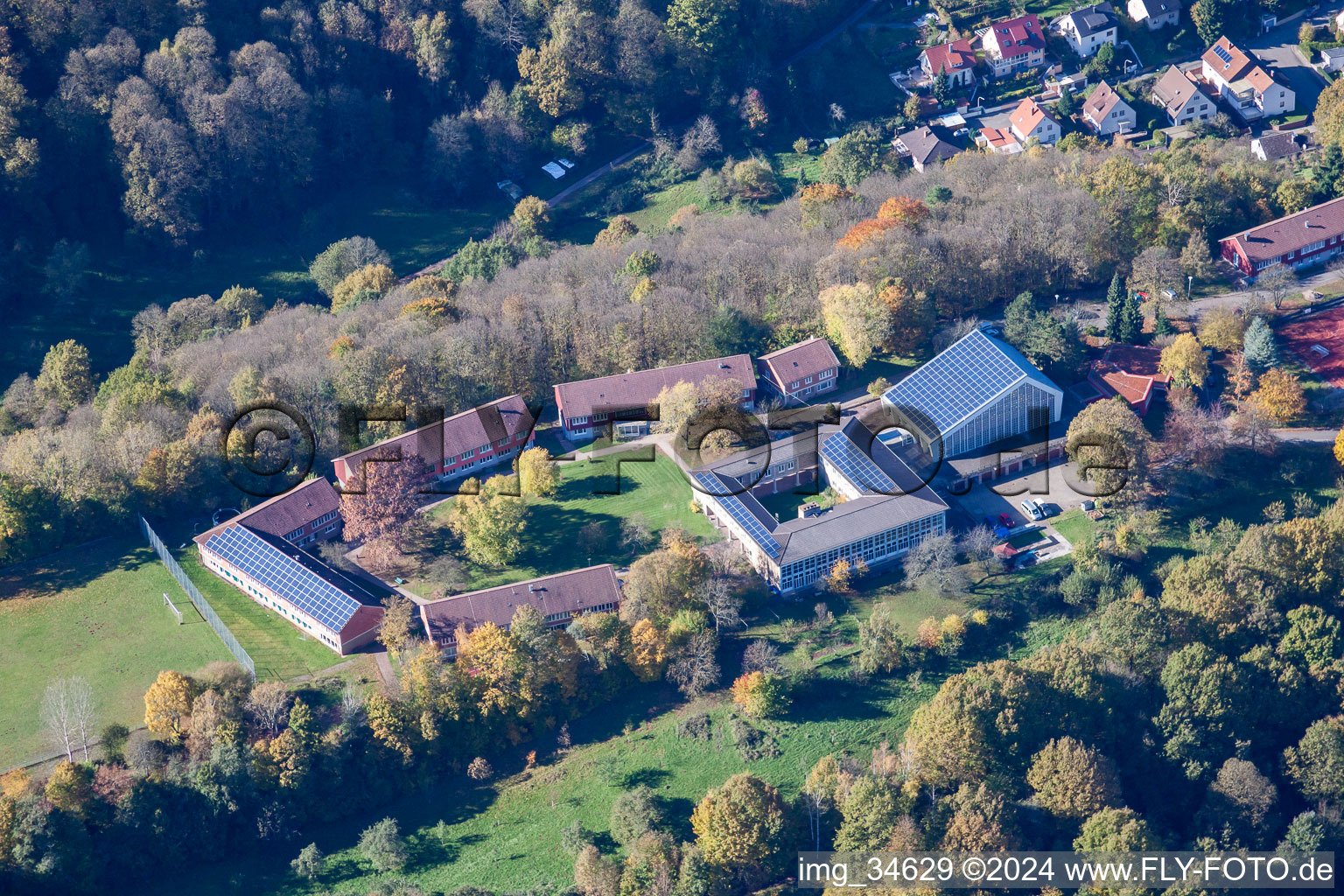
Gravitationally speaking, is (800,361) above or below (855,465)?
above

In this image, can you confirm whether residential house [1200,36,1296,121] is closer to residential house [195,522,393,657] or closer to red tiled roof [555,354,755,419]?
red tiled roof [555,354,755,419]

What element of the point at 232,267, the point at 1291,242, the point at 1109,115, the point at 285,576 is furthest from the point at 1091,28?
the point at 285,576

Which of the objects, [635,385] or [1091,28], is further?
[1091,28]

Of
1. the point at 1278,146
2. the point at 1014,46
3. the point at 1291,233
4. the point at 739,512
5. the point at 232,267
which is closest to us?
the point at 739,512

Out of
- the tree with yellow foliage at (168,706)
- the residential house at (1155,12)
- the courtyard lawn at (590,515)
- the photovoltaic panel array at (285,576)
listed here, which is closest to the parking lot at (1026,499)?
the courtyard lawn at (590,515)

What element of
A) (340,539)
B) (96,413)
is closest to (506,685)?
(340,539)

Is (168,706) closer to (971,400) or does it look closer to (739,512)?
(739,512)

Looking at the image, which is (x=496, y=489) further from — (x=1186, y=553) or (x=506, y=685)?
(x=1186, y=553)
